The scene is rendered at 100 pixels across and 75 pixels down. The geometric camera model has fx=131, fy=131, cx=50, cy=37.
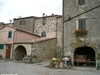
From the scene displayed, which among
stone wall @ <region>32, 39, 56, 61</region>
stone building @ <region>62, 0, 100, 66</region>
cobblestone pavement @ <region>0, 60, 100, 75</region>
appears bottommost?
cobblestone pavement @ <region>0, 60, 100, 75</region>

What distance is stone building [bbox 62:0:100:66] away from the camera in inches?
607

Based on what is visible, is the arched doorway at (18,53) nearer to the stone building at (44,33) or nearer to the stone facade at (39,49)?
the stone facade at (39,49)

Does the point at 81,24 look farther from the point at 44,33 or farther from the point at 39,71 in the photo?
the point at 44,33

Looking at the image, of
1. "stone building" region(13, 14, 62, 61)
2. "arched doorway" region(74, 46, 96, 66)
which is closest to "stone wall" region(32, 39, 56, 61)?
"stone building" region(13, 14, 62, 61)

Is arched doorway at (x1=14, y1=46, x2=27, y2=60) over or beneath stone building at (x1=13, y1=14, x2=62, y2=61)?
beneath

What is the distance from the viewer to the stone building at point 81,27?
1541 centimetres

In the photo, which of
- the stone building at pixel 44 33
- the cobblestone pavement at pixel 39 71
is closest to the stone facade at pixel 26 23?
the stone building at pixel 44 33

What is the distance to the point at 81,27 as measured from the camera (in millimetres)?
16031

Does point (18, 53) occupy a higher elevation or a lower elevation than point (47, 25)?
lower

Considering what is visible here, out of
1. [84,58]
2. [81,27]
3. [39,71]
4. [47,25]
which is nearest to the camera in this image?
[39,71]

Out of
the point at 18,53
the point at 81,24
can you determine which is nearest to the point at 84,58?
the point at 81,24

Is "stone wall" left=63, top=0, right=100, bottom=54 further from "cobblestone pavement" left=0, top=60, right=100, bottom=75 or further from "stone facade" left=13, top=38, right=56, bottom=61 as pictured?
"stone facade" left=13, top=38, right=56, bottom=61

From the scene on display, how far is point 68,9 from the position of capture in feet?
56.1

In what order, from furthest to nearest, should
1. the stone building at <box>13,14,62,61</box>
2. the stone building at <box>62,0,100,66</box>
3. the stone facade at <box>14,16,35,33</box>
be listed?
the stone facade at <box>14,16,35,33</box>
the stone building at <box>13,14,62,61</box>
the stone building at <box>62,0,100,66</box>
